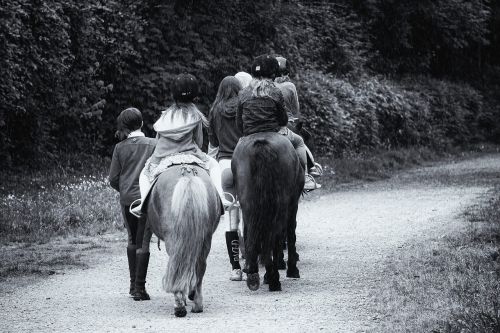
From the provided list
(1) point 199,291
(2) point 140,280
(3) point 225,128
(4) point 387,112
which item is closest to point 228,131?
(3) point 225,128

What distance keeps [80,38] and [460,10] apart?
22336 mm

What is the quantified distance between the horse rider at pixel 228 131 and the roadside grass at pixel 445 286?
161 centimetres

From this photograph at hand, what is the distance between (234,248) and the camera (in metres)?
9.44

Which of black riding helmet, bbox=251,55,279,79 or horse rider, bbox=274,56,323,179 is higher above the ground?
black riding helmet, bbox=251,55,279,79

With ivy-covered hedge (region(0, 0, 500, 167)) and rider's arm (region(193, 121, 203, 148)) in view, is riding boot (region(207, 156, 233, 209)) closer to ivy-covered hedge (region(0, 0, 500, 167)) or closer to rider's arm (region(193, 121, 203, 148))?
rider's arm (region(193, 121, 203, 148))

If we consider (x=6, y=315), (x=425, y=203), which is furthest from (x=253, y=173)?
(x=425, y=203)

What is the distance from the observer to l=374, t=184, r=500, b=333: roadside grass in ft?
21.5

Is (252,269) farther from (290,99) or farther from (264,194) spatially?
(290,99)

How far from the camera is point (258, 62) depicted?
29.8 ft

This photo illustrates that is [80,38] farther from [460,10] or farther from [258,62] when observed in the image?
[460,10]

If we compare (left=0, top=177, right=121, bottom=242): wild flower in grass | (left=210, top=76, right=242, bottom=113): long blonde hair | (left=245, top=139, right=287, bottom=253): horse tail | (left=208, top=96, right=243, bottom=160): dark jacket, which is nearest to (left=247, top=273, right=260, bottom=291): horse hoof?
(left=245, top=139, right=287, bottom=253): horse tail

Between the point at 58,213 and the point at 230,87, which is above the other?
the point at 230,87

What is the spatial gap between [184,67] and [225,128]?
11.8 m

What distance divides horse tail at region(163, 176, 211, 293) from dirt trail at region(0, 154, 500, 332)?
30cm
